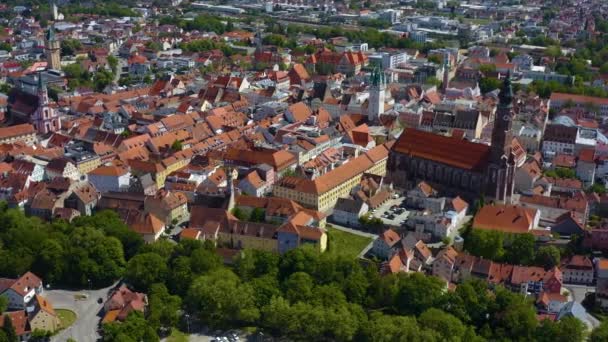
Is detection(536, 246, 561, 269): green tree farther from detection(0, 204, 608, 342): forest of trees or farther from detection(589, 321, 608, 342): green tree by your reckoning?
detection(589, 321, 608, 342): green tree

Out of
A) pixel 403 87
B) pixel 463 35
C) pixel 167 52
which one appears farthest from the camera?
pixel 463 35

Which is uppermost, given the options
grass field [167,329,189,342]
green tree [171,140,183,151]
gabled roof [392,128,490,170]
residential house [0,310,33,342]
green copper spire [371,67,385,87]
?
green copper spire [371,67,385,87]

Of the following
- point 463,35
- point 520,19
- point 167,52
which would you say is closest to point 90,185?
point 167,52

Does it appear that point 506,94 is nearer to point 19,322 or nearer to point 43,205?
point 43,205

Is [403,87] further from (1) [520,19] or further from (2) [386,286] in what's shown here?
(1) [520,19]

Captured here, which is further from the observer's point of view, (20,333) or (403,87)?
(403,87)

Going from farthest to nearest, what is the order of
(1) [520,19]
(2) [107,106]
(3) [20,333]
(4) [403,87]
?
(1) [520,19], (4) [403,87], (2) [107,106], (3) [20,333]

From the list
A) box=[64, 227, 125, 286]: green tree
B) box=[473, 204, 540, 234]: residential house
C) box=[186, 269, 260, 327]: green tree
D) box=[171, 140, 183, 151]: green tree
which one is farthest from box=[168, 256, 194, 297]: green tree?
box=[171, 140, 183, 151]: green tree
